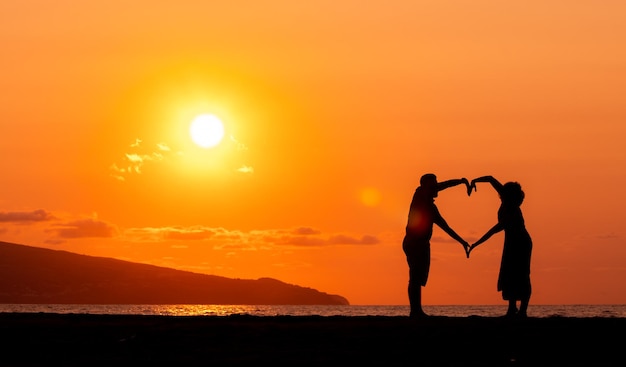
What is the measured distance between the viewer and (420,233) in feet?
97.2

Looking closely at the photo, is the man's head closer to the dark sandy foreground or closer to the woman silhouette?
the woman silhouette

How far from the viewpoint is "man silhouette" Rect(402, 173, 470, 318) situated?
96.7 ft

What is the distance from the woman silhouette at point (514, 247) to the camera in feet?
94.1

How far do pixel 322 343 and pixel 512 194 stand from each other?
29.9 feet

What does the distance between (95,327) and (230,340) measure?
4111mm

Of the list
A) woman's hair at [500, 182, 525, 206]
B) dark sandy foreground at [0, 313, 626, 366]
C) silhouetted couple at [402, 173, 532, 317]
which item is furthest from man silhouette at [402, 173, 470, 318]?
dark sandy foreground at [0, 313, 626, 366]

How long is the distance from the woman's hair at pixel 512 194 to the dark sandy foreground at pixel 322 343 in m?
3.99

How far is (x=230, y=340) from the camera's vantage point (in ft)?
72.7

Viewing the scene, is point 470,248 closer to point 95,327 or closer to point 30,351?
point 95,327

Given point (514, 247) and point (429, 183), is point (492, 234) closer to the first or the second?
point (514, 247)

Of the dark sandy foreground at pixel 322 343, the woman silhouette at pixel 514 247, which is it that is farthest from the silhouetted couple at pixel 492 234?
the dark sandy foreground at pixel 322 343

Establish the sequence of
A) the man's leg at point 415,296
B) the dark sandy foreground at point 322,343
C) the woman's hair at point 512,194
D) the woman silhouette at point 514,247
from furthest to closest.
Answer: the man's leg at point 415,296 → the woman's hair at point 512,194 → the woman silhouette at point 514,247 → the dark sandy foreground at point 322,343

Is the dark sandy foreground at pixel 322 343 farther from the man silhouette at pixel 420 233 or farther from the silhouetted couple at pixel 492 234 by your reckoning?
the man silhouette at pixel 420 233

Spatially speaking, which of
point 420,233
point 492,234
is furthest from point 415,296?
point 492,234
